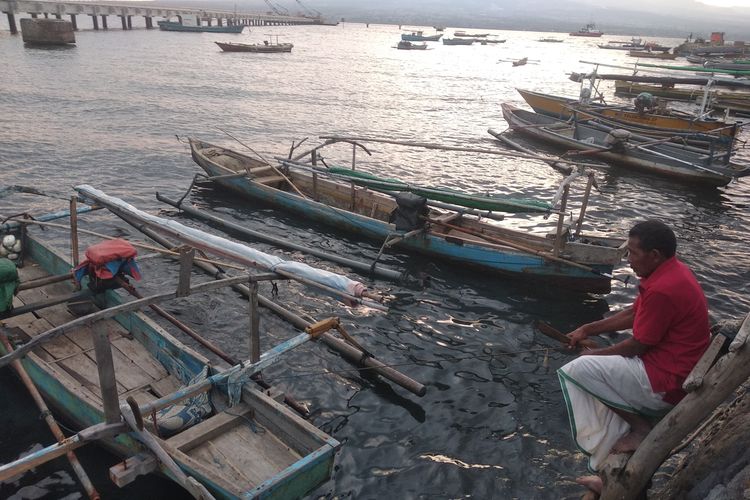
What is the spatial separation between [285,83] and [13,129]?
27.9 m

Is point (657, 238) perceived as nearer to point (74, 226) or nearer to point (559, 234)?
point (559, 234)

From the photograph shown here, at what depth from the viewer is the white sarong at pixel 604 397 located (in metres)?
5.09

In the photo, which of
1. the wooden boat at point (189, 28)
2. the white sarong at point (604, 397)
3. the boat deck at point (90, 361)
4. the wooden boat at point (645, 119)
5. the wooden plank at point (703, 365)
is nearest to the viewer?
the wooden plank at point (703, 365)

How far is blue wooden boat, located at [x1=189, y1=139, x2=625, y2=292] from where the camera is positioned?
12.2m

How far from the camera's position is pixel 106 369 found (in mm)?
5590

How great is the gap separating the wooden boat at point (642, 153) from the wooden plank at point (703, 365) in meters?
18.5

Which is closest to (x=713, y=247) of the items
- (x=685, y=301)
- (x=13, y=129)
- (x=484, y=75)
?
(x=685, y=301)

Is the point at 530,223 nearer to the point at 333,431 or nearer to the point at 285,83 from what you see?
the point at 333,431

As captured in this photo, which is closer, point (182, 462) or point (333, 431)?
point (182, 462)

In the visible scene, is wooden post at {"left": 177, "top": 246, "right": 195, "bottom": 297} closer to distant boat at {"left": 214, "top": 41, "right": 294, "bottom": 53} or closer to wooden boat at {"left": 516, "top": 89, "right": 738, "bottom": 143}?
wooden boat at {"left": 516, "top": 89, "right": 738, "bottom": 143}

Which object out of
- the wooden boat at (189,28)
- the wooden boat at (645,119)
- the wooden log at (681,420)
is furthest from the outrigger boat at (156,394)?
the wooden boat at (189,28)

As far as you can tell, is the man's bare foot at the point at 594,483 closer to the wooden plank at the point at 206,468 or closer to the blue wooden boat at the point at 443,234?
the wooden plank at the point at 206,468

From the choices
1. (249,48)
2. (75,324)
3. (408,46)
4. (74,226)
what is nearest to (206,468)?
(75,324)

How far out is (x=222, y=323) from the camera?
439 inches
